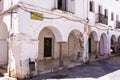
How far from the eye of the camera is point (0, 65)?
42.0 ft

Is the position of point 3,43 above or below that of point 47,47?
above

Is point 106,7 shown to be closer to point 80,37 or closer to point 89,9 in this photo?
point 89,9

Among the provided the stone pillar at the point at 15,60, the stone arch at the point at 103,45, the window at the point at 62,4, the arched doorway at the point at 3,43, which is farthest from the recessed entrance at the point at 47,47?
the stone arch at the point at 103,45

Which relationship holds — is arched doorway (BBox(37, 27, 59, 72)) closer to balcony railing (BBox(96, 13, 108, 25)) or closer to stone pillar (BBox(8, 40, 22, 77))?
stone pillar (BBox(8, 40, 22, 77))

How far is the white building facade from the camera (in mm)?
10148

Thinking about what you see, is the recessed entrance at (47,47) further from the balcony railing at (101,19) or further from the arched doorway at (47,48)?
the balcony railing at (101,19)

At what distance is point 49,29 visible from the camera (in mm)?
15727

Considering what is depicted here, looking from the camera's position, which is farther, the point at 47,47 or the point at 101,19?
the point at 101,19

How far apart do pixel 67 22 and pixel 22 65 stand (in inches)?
204

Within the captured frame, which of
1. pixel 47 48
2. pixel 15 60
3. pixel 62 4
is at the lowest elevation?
pixel 15 60

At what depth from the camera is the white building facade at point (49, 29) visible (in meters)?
10.1

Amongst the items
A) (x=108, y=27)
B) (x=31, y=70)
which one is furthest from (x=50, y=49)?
(x=108, y=27)

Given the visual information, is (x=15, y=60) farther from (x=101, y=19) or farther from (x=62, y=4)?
(x=101, y=19)

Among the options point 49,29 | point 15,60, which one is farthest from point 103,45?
point 15,60
